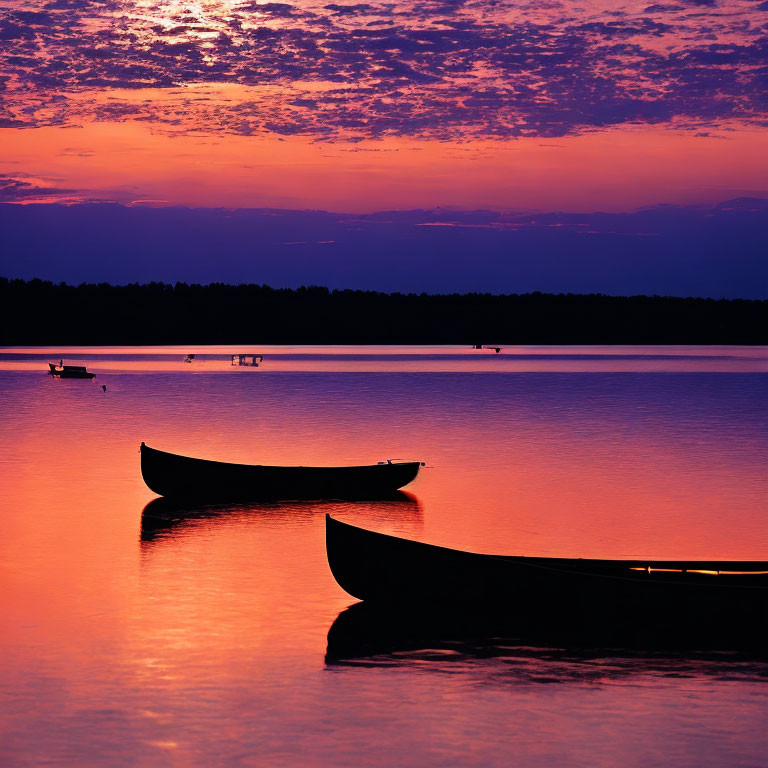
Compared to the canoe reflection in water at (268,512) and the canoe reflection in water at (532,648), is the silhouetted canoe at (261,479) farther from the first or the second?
the canoe reflection in water at (532,648)

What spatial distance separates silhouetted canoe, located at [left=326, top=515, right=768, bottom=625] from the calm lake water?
0.63 m

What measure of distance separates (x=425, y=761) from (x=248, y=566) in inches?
371

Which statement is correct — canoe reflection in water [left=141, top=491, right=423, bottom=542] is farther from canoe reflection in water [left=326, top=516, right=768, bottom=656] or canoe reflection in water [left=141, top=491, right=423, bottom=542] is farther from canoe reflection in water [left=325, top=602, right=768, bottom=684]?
canoe reflection in water [left=325, top=602, right=768, bottom=684]

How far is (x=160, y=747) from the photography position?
37.4 feet

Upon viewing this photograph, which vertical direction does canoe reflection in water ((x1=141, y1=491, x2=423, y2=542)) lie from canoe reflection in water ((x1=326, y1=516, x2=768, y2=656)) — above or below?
below

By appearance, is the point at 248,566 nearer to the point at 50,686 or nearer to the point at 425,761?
the point at 50,686

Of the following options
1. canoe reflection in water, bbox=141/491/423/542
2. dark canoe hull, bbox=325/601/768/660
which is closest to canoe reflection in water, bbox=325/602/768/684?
dark canoe hull, bbox=325/601/768/660

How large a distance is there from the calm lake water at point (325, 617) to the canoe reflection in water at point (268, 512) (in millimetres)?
143

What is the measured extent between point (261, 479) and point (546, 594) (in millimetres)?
13729

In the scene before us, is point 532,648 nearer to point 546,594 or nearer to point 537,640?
point 537,640

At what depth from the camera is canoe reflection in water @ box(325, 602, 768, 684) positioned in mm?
14156

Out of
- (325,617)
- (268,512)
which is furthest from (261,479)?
(325,617)

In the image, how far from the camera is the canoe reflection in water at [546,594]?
1516 centimetres

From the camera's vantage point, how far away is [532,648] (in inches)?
595
